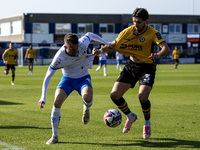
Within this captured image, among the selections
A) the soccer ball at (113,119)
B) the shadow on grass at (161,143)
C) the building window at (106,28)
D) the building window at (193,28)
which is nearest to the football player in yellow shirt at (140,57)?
the soccer ball at (113,119)

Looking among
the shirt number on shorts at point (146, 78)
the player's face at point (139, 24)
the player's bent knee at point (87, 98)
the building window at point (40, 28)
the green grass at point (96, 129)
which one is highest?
the building window at point (40, 28)

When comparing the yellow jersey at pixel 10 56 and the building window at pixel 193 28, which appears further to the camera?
the building window at pixel 193 28

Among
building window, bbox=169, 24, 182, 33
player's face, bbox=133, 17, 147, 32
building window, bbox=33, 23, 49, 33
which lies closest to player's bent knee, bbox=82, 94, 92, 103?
player's face, bbox=133, 17, 147, 32

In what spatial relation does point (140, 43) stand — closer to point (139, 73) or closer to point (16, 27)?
point (139, 73)

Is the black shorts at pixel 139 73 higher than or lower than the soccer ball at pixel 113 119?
higher

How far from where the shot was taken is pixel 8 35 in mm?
83875

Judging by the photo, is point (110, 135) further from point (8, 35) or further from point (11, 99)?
point (8, 35)

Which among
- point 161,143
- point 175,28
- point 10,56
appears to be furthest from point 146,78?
point 175,28

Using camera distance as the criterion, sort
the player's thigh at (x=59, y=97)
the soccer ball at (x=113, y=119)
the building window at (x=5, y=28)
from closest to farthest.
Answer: the player's thigh at (x=59, y=97) → the soccer ball at (x=113, y=119) → the building window at (x=5, y=28)

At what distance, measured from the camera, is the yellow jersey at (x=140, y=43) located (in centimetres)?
830

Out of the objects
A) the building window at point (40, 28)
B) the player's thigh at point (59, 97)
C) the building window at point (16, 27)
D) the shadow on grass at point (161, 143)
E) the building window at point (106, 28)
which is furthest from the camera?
the building window at point (106, 28)

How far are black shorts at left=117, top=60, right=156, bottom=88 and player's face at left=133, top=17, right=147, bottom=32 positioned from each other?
0.69 meters

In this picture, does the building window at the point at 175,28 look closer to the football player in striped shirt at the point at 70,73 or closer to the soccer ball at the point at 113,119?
the soccer ball at the point at 113,119

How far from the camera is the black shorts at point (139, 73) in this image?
27.2 ft
